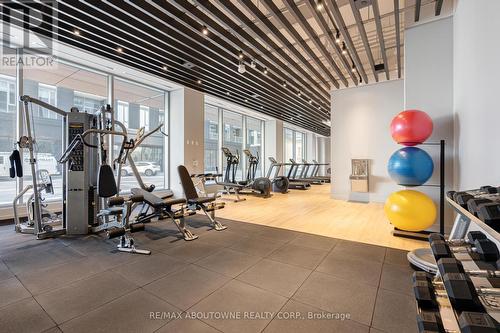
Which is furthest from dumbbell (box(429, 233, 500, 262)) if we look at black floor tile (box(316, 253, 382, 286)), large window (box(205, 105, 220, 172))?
large window (box(205, 105, 220, 172))

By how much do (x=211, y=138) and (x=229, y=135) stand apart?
116 centimetres

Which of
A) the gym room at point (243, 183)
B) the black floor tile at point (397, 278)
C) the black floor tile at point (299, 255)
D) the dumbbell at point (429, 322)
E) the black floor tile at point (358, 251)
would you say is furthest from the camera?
the black floor tile at point (358, 251)

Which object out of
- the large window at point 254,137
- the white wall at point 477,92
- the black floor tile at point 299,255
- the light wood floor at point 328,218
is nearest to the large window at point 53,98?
the light wood floor at point 328,218

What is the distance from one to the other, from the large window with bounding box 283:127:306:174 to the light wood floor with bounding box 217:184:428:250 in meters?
8.12

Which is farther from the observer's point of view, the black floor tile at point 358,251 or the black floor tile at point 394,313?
the black floor tile at point 358,251

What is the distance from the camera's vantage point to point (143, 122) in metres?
7.12

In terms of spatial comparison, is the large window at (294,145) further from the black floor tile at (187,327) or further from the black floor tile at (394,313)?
the black floor tile at (187,327)

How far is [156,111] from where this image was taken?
24.8ft

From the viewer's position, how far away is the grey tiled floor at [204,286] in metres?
1.76

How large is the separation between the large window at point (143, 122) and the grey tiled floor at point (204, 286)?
12.2ft

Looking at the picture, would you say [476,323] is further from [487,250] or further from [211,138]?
[211,138]

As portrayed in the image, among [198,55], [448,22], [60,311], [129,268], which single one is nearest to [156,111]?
[198,55]

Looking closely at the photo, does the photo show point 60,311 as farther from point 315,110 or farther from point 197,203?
point 315,110

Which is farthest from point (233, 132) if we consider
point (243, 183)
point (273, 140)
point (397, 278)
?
point (397, 278)
